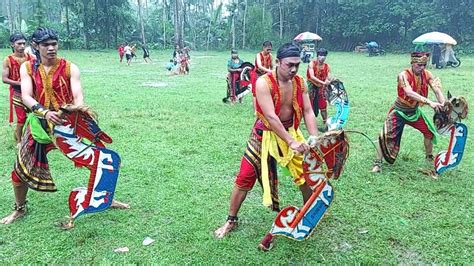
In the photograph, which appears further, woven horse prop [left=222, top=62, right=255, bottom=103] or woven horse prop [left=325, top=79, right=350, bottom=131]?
woven horse prop [left=222, top=62, right=255, bottom=103]

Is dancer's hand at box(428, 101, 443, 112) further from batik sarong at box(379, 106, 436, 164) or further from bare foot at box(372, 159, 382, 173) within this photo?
bare foot at box(372, 159, 382, 173)

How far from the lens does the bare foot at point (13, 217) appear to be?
4320mm

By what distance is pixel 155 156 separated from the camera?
6609 millimetres

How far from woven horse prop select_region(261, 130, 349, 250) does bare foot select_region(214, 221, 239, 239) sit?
2.07 ft

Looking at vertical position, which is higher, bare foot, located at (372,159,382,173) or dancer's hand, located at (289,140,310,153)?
dancer's hand, located at (289,140,310,153)

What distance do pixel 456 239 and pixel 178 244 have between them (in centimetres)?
257

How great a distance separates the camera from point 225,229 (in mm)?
4113

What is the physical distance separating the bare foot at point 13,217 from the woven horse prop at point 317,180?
264cm

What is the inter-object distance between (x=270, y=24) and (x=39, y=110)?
1434 inches

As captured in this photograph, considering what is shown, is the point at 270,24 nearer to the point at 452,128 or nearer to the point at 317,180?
the point at 452,128

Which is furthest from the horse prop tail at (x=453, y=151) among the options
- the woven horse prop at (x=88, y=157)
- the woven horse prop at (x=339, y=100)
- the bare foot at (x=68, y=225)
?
the bare foot at (x=68, y=225)

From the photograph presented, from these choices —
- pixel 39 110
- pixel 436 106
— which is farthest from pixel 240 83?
pixel 39 110

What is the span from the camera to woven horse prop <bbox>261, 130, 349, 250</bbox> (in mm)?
3424

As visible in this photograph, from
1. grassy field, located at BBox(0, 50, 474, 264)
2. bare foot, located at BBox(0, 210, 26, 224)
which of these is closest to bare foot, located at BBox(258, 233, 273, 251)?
grassy field, located at BBox(0, 50, 474, 264)
